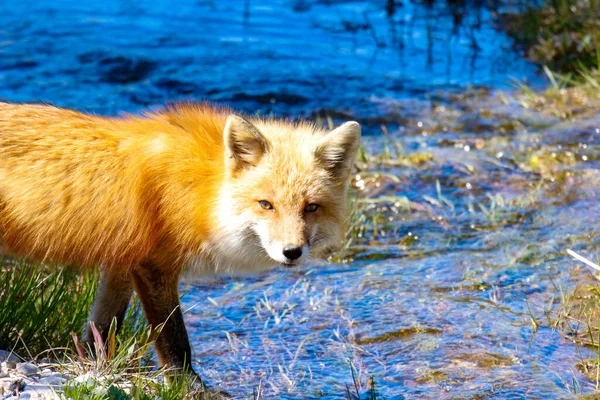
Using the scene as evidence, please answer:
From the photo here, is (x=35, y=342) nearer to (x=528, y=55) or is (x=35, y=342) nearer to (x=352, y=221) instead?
(x=352, y=221)

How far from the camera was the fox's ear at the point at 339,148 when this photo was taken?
4.99 metres

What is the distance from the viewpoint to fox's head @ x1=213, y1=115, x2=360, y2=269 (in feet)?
15.8

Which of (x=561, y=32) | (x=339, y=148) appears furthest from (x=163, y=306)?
(x=561, y=32)

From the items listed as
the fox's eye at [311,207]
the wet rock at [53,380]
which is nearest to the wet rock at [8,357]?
the wet rock at [53,380]

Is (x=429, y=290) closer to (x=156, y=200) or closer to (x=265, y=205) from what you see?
(x=265, y=205)

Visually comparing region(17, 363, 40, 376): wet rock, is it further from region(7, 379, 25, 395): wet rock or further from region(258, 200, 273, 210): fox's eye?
region(258, 200, 273, 210): fox's eye

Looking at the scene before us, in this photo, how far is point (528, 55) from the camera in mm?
11555

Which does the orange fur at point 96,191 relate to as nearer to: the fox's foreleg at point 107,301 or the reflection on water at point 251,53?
the fox's foreleg at point 107,301

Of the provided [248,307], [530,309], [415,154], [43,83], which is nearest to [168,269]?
[248,307]

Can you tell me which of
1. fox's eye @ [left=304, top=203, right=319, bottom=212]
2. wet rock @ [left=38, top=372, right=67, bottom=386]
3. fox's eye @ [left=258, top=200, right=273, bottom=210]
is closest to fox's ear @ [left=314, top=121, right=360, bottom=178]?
fox's eye @ [left=304, top=203, right=319, bottom=212]

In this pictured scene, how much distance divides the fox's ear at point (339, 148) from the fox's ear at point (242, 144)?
32 cm

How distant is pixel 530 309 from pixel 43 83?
6791 millimetres

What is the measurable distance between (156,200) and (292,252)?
88 centimetres

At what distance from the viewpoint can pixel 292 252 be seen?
183 inches
